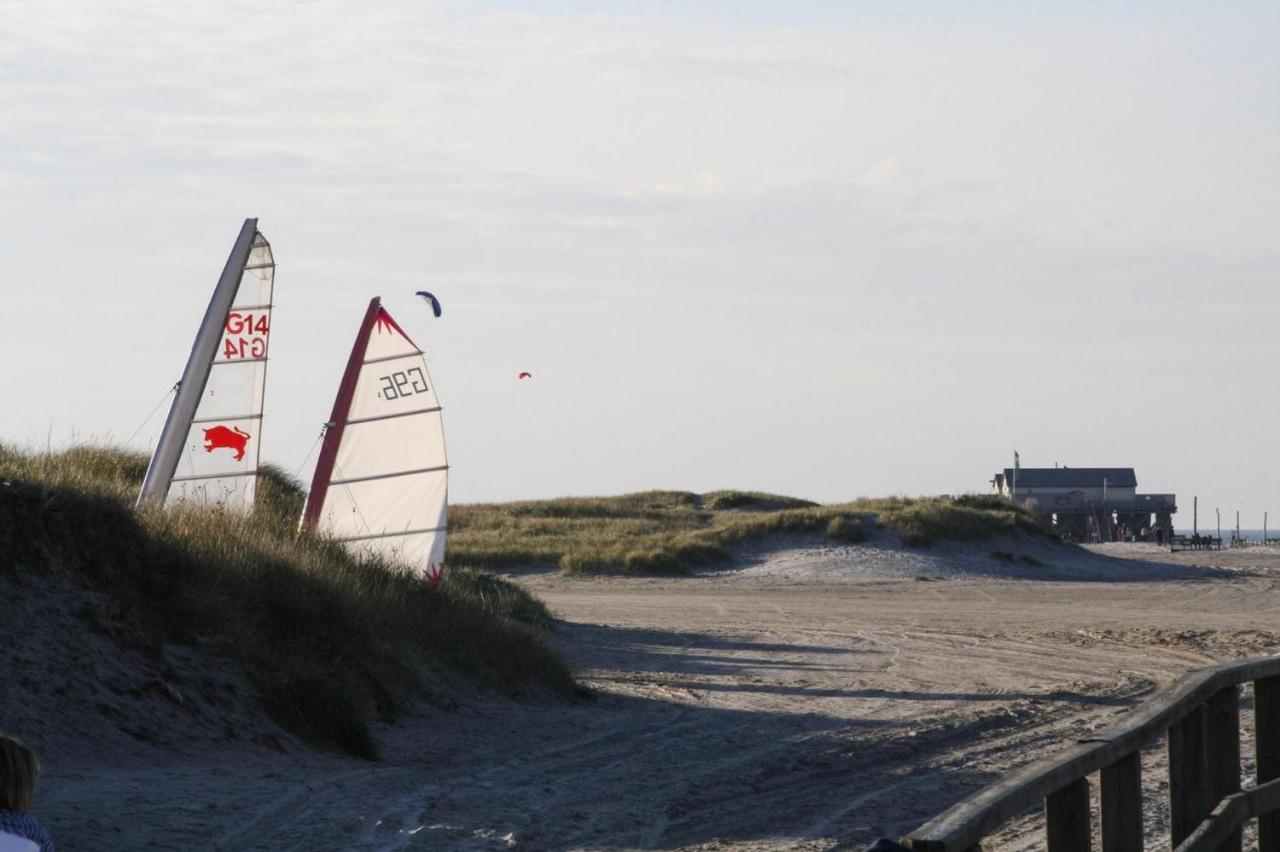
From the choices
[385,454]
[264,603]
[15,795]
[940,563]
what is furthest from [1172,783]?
[940,563]

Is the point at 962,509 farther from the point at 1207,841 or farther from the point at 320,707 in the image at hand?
the point at 1207,841

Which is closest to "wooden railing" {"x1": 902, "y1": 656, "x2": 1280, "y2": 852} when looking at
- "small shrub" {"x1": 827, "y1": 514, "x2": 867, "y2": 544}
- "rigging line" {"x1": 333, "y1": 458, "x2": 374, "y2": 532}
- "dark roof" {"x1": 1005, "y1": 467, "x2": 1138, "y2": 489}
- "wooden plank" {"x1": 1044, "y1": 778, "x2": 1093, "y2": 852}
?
"wooden plank" {"x1": 1044, "y1": 778, "x2": 1093, "y2": 852}

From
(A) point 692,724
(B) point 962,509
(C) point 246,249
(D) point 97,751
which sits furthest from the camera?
(B) point 962,509

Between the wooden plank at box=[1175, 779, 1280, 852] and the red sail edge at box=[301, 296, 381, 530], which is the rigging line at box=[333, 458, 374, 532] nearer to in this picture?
the red sail edge at box=[301, 296, 381, 530]

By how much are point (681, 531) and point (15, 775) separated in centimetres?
4359

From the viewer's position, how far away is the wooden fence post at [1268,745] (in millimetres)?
6742

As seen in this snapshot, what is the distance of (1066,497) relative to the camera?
81.8m

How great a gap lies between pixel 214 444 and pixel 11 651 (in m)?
8.54

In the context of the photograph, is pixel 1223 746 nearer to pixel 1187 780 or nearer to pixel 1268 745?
pixel 1187 780

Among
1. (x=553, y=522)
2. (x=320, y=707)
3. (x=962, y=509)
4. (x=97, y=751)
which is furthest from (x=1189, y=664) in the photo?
(x=553, y=522)

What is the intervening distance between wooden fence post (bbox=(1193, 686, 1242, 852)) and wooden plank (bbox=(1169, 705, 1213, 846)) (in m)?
0.15

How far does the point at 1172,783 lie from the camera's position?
5.98m

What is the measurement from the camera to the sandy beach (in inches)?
322

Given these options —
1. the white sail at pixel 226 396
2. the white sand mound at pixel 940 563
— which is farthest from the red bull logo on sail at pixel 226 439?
the white sand mound at pixel 940 563
